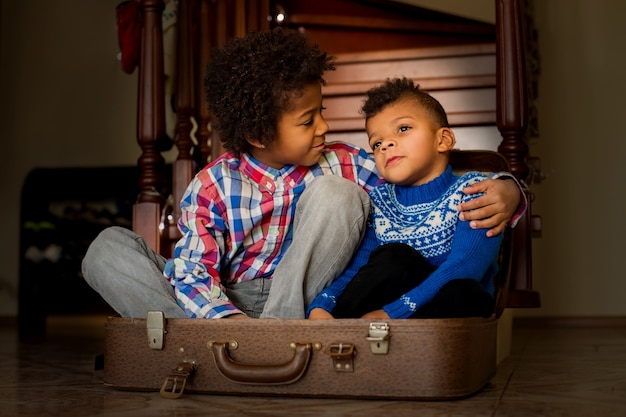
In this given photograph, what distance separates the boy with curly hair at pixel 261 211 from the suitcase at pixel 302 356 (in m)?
0.11

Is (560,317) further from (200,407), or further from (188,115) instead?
(200,407)

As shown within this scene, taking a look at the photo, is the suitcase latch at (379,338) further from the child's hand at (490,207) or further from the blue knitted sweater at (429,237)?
the child's hand at (490,207)

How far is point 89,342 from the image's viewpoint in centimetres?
302

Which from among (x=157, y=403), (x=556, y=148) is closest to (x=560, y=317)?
(x=556, y=148)

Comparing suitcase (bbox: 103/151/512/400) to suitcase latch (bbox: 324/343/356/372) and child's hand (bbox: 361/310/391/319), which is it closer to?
suitcase latch (bbox: 324/343/356/372)

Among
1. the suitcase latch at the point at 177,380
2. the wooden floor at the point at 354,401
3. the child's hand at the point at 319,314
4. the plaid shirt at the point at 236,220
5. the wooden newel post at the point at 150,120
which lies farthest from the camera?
the wooden newel post at the point at 150,120

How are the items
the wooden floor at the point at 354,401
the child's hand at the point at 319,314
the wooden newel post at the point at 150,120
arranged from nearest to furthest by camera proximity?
the wooden floor at the point at 354,401 < the child's hand at the point at 319,314 < the wooden newel post at the point at 150,120

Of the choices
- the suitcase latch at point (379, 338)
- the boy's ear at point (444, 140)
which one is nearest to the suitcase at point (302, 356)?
the suitcase latch at point (379, 338)

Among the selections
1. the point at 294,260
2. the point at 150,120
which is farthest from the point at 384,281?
the point at 150,120

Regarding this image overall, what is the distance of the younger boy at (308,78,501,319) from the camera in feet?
4.85

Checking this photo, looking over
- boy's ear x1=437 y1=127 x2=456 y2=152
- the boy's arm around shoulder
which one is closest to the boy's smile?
boy's ear x1=437 y1=127 x2=456 y2=152

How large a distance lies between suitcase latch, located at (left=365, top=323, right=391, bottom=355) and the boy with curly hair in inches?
8.8

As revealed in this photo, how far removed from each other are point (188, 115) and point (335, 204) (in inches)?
60.8

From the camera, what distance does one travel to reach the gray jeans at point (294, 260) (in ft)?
5.01
